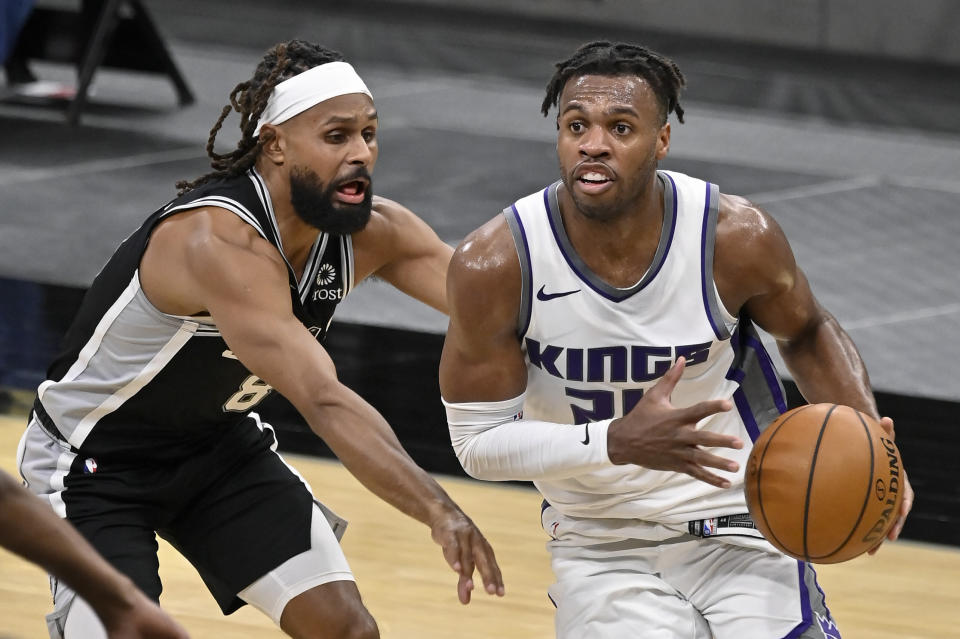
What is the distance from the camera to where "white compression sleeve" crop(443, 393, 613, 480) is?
359cm

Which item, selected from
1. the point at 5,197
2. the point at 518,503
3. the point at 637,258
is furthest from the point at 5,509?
the point at 5,197

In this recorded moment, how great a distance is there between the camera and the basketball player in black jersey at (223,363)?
4.09 meters

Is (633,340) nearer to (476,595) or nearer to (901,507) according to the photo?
(901,507)

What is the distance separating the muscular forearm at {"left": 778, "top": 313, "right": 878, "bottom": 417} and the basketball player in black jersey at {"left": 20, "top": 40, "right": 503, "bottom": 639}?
3.82 feet

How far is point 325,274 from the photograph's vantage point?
436cm

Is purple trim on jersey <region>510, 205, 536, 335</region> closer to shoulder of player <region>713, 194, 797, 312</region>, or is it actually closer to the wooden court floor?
shoulder of player <region>713, 194, 797, 312</region>

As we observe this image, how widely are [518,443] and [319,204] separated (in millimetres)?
921

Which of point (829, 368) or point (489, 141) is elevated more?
point (829, 368)

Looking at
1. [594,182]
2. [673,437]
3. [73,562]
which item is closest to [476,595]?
[594,182]

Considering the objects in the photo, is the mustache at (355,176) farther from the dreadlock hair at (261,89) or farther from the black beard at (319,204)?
the dreadlock hair at (261,89)

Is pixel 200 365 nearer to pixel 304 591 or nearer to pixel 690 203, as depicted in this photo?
pixel 304 591

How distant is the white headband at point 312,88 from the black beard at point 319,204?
17cm

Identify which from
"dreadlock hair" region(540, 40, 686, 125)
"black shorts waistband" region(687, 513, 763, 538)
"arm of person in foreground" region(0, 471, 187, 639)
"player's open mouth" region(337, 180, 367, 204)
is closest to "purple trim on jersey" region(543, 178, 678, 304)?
"dreadlock hair" region(540, 40, 686, 125)

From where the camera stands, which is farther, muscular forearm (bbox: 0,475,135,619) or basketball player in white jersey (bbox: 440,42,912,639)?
basketball player in white jersey (bbox: 440,42,912,639)
